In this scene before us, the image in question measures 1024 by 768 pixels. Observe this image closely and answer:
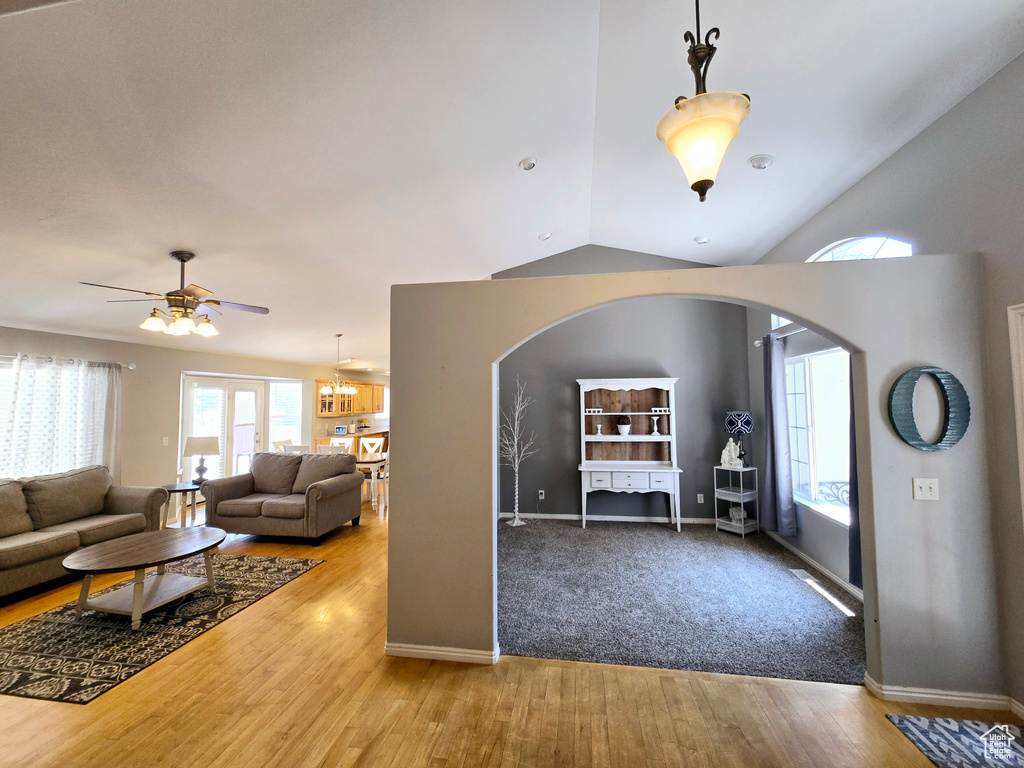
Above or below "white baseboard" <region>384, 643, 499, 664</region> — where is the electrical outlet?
above

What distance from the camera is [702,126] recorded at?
144 centimetres

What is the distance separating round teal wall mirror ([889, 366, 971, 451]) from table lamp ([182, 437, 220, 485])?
20.7ft

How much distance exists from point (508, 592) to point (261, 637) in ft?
5.79

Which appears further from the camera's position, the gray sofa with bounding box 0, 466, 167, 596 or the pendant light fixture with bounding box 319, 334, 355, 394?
the pendant light fixture with bounding box 319, 334, 355, 394

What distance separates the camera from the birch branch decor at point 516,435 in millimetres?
5746

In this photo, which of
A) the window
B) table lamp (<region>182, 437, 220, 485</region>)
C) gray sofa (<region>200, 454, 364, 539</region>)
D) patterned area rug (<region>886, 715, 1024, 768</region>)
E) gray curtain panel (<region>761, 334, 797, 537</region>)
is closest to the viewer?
patterned area rug (<region>886, 715, 1024, 768</region>)

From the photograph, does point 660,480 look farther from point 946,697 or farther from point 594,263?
point 946,697

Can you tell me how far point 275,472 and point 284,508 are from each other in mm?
850

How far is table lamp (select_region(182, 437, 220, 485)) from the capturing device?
5.07 metres

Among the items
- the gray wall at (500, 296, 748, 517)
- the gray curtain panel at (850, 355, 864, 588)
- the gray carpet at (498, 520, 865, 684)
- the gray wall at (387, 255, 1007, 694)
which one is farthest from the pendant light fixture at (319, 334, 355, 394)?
the gray curtain panel at (850, 355, 864, 588)

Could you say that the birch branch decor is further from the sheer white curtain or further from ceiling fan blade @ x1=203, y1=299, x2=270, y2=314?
the sheer white curtain

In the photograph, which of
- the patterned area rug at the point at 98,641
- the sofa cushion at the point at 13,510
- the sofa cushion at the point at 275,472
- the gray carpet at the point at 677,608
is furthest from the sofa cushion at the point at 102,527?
the gray carpet at the point at 677,608

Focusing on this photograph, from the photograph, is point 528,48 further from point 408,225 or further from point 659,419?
point 659,419

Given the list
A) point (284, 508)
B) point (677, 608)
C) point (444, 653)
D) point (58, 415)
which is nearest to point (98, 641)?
point (284, 508)
